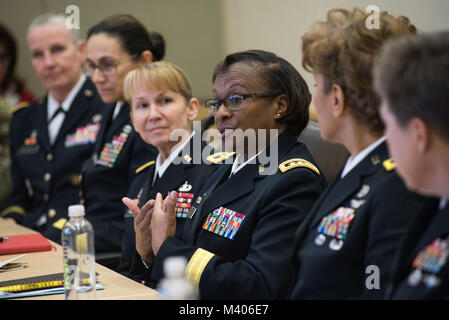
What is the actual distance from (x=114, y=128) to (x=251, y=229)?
1548mm

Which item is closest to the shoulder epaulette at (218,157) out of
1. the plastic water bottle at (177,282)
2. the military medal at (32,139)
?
the plastic water bottle at (177,282)

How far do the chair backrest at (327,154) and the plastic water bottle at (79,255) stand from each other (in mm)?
1032

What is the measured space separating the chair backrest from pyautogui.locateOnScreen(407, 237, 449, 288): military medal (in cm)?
111

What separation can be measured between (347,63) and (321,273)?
0.56 meters

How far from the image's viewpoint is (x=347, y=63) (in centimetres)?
171

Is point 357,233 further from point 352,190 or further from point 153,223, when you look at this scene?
point 153,223

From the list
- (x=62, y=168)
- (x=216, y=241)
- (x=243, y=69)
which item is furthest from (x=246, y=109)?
(x=62, y=168)

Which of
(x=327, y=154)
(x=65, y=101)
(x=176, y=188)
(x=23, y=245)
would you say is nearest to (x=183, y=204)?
(x=176, y=188)

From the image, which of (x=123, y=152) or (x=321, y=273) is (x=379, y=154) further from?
(x=123, y=152)

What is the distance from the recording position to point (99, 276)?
2.25 meters

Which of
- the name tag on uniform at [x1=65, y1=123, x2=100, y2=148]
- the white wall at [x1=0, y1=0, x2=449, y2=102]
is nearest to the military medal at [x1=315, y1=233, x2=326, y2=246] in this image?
the white wall at [x1=0, y1=0, x2=449, y2=102]

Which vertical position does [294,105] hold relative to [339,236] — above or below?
above

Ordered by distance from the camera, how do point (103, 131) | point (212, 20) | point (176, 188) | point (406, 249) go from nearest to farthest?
1. point (406, 249)
2. point (176, 188)
3. point (103, 131)
4. point (212, 20)
